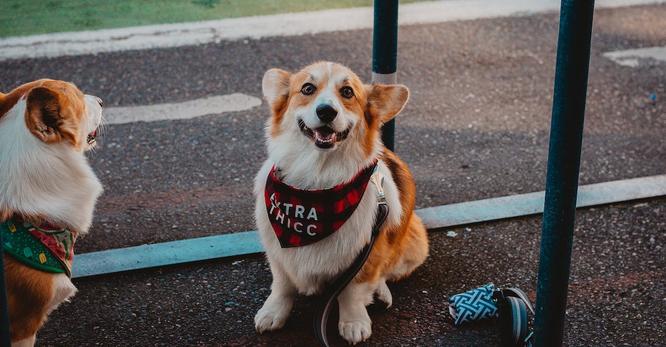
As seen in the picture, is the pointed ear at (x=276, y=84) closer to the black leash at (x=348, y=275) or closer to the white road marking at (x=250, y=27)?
the black leash at (x=348, y=275)

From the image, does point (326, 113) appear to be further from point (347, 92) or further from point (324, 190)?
point (324, 190)

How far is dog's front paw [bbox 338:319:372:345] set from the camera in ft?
10.4

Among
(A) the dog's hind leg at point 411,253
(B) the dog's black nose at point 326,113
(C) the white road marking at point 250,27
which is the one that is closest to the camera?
(B) the dog's black nose at point 326,113

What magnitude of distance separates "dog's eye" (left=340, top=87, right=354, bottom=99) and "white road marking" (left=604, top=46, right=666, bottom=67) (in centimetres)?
368

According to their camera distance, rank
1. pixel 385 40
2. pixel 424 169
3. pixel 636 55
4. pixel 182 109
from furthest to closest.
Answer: pixel 636 55
pixel 182 109
pixel 424 169
pixel 385 40

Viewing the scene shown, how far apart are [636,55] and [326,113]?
4147mm

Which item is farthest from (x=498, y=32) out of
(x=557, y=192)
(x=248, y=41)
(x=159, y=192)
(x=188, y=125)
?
(x=557, y=192)

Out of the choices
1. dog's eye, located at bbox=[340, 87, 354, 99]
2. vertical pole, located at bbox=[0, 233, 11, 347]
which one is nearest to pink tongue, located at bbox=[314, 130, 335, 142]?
dog's eye, located at bbox=[340, 87, 354, 99]

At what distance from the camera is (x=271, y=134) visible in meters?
3.18

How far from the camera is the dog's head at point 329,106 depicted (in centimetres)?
297

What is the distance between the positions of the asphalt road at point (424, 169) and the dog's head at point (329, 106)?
0.79 meters

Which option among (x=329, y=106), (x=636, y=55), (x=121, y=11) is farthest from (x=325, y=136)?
(x=121, y=11)

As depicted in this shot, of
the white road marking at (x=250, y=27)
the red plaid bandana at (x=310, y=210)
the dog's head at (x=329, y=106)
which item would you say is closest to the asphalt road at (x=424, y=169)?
the white road marking at (x=250, y=27)

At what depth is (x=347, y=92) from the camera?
3.07 m
